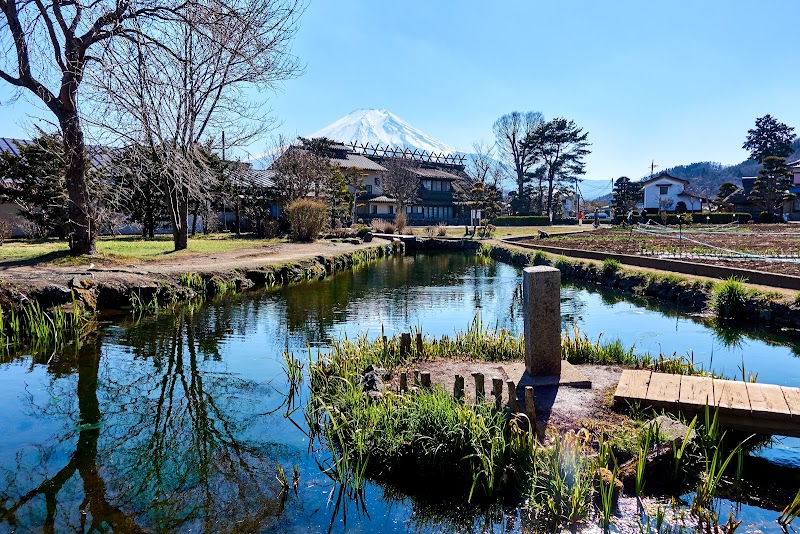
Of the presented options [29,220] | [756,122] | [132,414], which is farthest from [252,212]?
[756,122]

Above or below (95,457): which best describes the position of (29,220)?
above

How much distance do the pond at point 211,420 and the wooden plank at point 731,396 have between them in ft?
1.93

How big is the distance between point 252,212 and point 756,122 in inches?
2333

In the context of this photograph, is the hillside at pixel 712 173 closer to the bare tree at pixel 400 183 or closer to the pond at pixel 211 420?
the bare tree at pixel 400 183

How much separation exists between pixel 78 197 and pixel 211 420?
33.5 ft

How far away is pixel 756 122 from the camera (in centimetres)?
6219

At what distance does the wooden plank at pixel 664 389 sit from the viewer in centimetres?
483

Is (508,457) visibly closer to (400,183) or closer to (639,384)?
(639,384)

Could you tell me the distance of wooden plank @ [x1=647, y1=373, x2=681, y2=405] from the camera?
4.83 metres

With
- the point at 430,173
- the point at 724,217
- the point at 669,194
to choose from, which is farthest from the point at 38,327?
the point at 669,194

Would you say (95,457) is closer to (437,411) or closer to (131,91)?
(437,411)

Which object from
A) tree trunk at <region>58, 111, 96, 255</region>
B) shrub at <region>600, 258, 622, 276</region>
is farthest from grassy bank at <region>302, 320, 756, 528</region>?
shrub at <region>600, 258, 622, 276</region>

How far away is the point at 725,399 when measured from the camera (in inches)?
185

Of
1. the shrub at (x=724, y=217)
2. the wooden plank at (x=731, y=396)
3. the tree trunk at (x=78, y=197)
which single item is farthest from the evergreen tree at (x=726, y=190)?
the wooden plank at (x=731, y=396)
